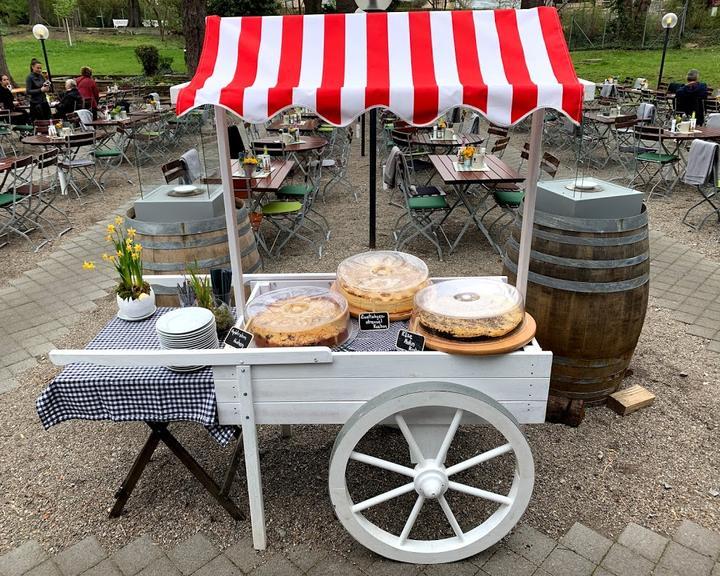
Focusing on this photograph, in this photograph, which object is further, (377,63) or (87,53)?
(87,53)

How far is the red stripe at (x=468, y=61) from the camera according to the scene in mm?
2084

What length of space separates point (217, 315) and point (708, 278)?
17.2 feet

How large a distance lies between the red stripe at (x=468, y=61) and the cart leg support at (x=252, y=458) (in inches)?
56.0

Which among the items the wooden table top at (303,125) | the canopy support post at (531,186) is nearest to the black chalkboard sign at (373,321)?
the canopy support post at (531,186)

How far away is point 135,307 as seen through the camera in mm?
2900

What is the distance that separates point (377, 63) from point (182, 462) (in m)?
2.15

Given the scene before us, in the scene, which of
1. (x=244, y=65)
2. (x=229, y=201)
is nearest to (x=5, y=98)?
(x=229, y=201)

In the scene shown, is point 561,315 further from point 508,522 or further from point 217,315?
point 217,315

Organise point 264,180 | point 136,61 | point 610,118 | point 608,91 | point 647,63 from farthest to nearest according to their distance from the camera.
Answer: point 136,61
point 647,63
point 608,91
point 610,118
point 264,180

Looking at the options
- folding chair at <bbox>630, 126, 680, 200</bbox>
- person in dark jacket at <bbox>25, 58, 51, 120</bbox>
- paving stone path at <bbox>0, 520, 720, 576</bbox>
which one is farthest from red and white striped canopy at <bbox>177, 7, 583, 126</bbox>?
person in dark jacket at <bbox>25, 58, 51, 120</bbox>

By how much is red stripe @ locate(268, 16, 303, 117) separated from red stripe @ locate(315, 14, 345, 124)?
11 centimetres

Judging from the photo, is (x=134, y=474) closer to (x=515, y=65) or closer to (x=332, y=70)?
(x=332, y=70)

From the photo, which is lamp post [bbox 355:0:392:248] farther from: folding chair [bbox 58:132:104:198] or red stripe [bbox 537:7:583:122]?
folding chair [bbox 58:132:104:198]

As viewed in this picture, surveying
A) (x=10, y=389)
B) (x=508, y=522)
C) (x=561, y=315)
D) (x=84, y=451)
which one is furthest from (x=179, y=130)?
(x=508, y=522)
